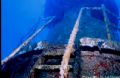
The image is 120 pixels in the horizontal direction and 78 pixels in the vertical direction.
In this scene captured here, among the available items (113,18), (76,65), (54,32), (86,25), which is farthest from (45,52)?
(113,18)

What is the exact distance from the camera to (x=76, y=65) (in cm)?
520

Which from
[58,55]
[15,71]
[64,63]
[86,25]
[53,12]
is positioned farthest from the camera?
[53,12]

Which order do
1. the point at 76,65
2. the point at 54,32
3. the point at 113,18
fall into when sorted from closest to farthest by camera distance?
the point at 76,65 → the point at 54,32 → the point at 113,18

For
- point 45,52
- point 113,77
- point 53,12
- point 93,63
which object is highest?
point 53,12

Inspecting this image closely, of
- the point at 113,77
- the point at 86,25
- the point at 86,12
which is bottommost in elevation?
the point at 113,77

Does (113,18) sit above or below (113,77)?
above

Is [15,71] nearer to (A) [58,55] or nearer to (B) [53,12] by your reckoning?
(A) [58,55]

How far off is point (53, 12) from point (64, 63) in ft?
35.8

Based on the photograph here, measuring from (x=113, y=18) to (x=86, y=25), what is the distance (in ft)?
13.5

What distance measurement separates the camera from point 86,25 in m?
10.1

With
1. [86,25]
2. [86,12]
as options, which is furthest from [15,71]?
[86,12]

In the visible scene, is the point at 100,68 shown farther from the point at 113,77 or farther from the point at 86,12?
the point at 86,12

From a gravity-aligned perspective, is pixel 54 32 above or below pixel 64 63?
above

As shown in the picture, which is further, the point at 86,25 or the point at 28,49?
the point at 86,25
